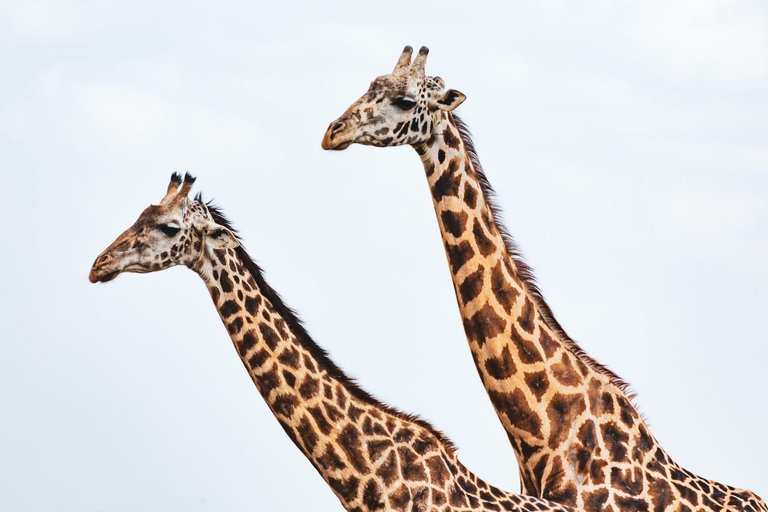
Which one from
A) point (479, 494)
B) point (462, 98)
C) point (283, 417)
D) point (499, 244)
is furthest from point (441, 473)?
point (462, 98)

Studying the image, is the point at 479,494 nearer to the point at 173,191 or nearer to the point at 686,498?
the point at 686,498

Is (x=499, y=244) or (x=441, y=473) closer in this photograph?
(x=441, y=473)

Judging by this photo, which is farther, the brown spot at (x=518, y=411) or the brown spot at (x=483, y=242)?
the brown spot at (x=483, y=242)

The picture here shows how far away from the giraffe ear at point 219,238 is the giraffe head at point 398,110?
108 cm

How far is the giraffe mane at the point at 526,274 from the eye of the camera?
14015 millimetres

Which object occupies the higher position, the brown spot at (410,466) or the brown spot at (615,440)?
the brown spot at (615,440)

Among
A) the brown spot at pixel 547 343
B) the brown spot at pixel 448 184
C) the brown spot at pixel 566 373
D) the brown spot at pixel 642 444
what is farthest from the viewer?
the brown spot at pixel 448 184

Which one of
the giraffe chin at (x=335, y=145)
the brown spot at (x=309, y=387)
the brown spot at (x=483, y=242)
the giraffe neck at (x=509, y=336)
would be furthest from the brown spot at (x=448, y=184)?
the brown spot at (x=309, y=387)

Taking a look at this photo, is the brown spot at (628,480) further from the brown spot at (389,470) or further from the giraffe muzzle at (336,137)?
the giraffe muzzle at (336,137)

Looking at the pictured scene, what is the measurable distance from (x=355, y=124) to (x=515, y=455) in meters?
3.13

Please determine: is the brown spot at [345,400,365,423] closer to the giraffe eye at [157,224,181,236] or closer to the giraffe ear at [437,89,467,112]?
the giraffe eye at [157,224,181,236]

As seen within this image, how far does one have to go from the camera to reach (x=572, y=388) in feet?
45.2

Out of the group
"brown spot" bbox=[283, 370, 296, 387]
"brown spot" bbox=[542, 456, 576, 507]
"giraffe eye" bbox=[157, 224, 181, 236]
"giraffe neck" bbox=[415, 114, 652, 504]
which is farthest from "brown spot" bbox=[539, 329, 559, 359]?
"giraffe eye" bbox=[157, 224, 181, 236]

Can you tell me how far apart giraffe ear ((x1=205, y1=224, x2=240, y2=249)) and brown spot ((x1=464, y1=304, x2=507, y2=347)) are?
216 centimetres
